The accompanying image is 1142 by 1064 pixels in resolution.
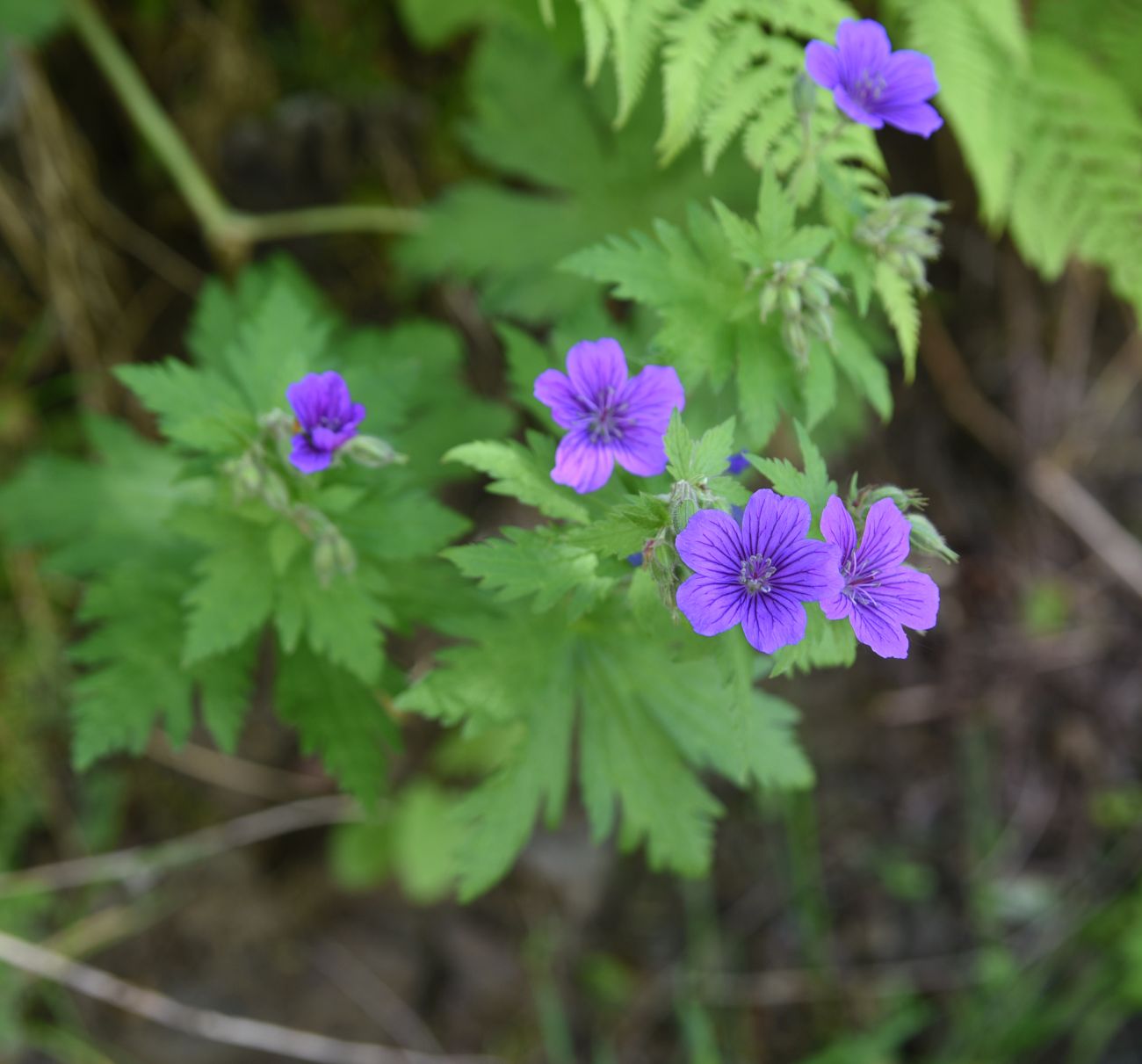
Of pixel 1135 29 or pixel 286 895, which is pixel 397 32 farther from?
pixel 286 895

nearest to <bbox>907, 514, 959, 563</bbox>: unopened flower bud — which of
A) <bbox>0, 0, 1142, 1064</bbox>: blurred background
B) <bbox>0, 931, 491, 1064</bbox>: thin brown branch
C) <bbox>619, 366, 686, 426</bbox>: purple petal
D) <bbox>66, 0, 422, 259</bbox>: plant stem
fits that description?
<bbox>619, 366, 686, 426</bbox>: purple petal

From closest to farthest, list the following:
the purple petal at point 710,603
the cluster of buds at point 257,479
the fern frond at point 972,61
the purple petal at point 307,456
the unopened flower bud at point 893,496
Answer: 1. the purple petal at point 710,603
2. the unopened flower bud at point 893,496
3. the purple petal at point 307,456
4. the cluster of buds at point 257,479
5. the fern frond at point 972,61

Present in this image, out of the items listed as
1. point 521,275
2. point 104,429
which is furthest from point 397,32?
point 104,429

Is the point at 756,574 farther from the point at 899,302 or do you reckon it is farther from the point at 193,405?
the point at 193,405

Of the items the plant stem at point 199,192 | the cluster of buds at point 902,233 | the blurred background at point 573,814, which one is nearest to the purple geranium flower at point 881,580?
the cluster of buds at point 902,233

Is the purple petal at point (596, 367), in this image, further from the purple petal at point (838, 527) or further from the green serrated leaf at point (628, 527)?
the purple petal at point (838, 527)
